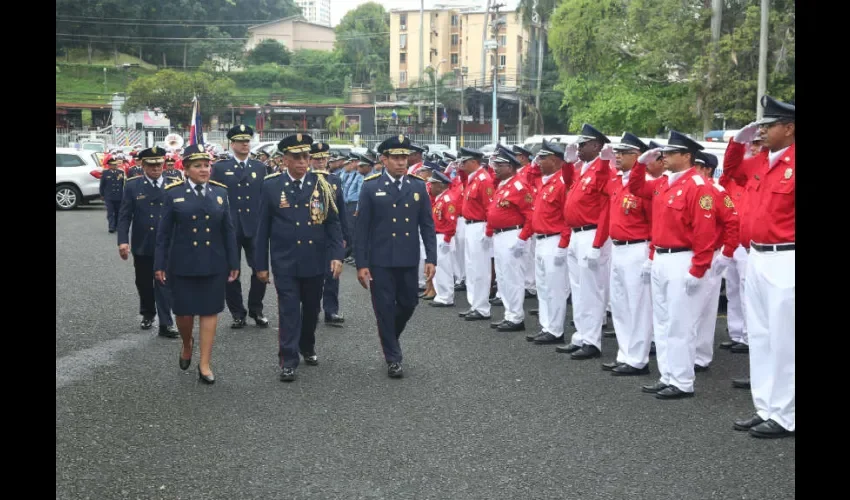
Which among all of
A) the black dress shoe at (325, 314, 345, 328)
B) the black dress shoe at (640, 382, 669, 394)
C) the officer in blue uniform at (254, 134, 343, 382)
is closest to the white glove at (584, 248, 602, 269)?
the black dress shoe at (640, 382, 669, 394)

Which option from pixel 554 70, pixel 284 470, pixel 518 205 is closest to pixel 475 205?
pixel 518 205

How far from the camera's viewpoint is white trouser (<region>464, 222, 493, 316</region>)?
453 inches

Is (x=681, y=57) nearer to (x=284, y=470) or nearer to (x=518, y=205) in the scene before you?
(x=518, y=205)

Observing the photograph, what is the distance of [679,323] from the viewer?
7363 millimetres

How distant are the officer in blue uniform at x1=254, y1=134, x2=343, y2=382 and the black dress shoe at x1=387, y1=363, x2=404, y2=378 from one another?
89 cm

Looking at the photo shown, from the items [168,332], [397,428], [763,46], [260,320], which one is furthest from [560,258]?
[763,46]

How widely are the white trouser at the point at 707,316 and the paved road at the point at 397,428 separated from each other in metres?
0.20

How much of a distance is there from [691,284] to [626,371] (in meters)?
1.27

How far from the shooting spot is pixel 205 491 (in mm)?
5113

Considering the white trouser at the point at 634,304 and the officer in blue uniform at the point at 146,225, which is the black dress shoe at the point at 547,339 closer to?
the white trouser at the point at 634,304

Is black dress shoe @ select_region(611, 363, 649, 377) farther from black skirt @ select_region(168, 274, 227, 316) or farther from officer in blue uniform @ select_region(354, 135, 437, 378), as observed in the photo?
black skirt @ select_region(168, 274, 227, 316)

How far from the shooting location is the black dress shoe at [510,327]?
1056 centimetres

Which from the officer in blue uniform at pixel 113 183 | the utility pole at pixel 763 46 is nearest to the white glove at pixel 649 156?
the officer in blue uniform at pixel 113 183

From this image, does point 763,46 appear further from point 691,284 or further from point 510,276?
point 691,284
